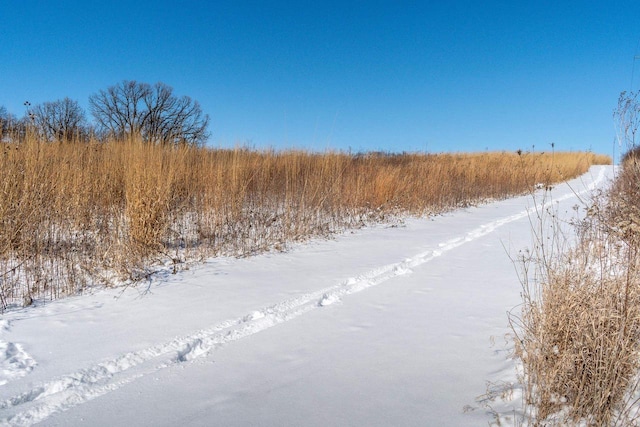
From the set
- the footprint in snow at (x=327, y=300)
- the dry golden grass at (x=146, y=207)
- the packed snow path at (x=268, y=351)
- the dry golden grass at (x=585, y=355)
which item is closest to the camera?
the dry golden grass at (x=585, y=355)

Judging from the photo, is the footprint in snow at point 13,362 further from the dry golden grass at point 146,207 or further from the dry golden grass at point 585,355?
the dry golden grass at point 585,355

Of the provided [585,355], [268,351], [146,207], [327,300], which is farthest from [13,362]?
[585,355]

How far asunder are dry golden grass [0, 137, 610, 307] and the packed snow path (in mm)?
780

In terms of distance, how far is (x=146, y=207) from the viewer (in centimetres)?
512

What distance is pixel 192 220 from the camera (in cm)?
652

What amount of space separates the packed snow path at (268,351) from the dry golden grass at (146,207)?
0.78m

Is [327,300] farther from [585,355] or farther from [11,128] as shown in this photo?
[11,128]

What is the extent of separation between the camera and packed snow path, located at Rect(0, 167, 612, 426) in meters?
2.07

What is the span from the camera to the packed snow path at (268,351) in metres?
2.07

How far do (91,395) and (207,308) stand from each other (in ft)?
4.47

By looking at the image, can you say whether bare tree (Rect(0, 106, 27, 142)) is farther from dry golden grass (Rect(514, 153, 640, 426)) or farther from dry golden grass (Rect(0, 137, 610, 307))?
dry golden grass (Rect(514, 153, 640, 426))

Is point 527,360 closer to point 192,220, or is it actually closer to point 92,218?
point 192,220

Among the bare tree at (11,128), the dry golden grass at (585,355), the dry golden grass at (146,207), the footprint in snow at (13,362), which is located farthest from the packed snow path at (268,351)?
the bare tree at (11,128)

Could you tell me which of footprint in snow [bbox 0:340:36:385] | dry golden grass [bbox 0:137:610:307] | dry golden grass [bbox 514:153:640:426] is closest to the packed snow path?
footprint in snow [bbox 0:340:36:385]
